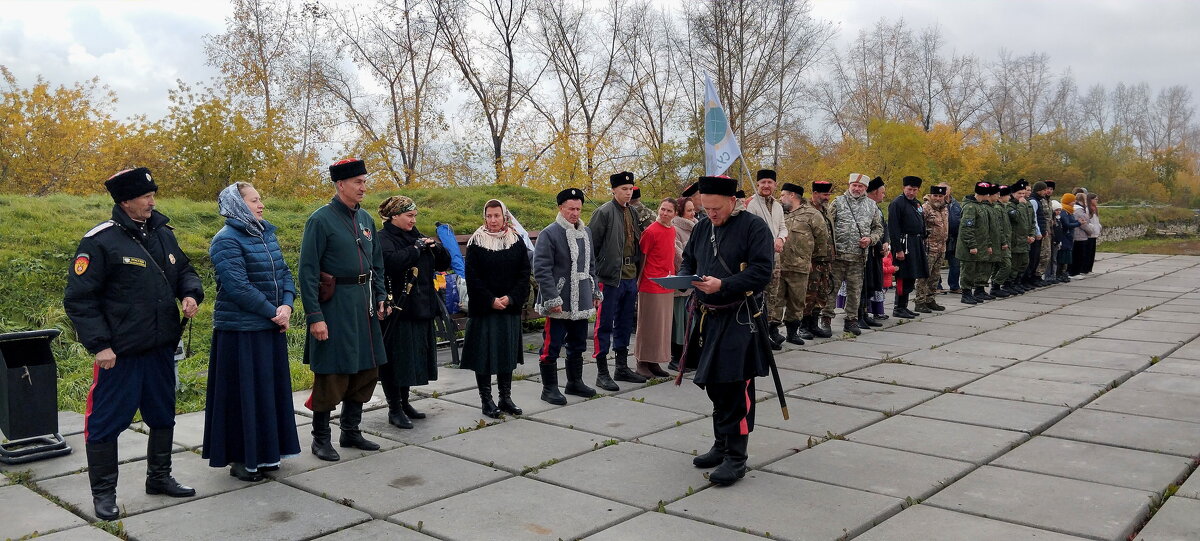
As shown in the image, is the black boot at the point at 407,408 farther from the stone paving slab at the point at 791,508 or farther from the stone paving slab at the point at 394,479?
the stone paving slab at the point at 791,508

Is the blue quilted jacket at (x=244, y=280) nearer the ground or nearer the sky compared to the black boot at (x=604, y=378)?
nearer the sky

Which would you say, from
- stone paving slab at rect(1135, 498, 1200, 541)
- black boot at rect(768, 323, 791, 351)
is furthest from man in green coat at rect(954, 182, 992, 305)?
stone paving slab at rect(1135, 498, 1200, 541)

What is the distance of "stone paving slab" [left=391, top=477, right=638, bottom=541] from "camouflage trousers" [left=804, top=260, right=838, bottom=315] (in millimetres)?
6068

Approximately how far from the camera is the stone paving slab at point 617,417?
21.3 ft

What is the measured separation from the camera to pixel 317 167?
3180 cm

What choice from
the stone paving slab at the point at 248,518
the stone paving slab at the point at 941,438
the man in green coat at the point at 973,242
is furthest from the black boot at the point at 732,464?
the man in green coat at the point at 973,242

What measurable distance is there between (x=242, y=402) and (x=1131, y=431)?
18.4ft

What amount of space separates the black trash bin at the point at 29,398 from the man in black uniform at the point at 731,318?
3.97m

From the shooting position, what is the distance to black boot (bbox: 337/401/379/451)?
6.01 metres

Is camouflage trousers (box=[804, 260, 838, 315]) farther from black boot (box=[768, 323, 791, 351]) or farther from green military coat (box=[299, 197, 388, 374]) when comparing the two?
green military coat (box=[299, 197, 388, 374])

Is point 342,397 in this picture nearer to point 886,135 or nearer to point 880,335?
point 880,335

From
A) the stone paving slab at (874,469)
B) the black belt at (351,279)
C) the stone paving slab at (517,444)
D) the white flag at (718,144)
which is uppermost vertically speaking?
the white flag at (718,144)

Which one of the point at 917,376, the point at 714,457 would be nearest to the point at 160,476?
the point at 714,457

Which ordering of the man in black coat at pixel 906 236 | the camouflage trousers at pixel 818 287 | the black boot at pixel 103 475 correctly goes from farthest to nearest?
1. the man in black coat at pixel 906 236
2. the camouflage trousers at pixel 818 287
3. the black boot at pixel 103 475
